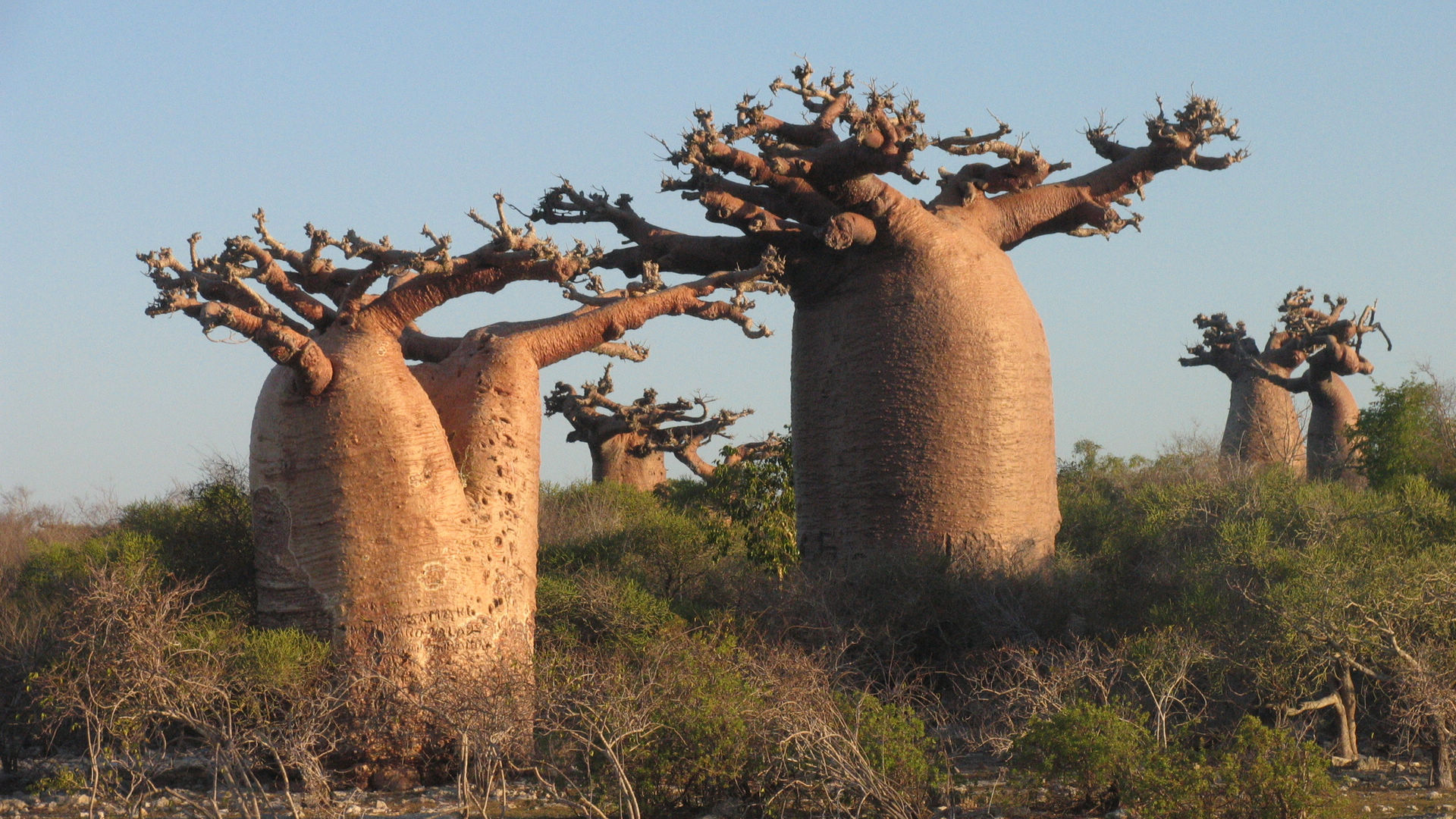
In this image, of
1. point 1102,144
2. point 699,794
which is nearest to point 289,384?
point 699,794

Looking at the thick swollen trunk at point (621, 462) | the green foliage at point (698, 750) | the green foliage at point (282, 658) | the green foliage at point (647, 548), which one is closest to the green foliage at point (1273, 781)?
the green foliage at point (698, 750)

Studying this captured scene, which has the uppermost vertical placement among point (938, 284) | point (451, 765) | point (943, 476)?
point (938, 284)

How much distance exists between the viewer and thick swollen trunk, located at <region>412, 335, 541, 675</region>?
7703 mm

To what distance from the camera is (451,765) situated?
23.5 feet

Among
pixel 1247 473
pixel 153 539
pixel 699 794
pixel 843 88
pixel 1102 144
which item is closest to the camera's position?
pixel 699 794

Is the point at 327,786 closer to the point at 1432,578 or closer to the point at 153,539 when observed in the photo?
the point at 153,539

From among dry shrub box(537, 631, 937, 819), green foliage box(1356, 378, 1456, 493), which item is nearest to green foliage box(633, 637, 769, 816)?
dry shrub box(537, 631, 937, 819)

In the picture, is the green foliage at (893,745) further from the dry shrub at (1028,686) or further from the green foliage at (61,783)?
the green foliage at (61,783)

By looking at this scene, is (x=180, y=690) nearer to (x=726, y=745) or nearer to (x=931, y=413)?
(x=726, y=745)

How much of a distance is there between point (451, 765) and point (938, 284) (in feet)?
15.0

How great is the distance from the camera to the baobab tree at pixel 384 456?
7152 mm

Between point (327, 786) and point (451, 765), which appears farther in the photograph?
point (451, 765)

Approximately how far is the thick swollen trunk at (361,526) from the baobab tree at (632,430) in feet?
36.0

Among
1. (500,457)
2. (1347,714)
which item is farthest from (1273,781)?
(500,457)
